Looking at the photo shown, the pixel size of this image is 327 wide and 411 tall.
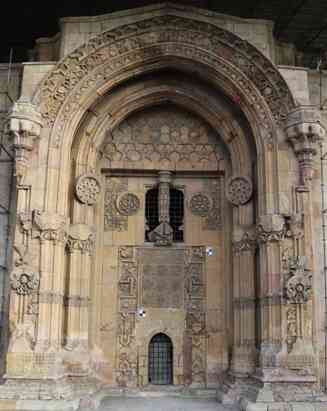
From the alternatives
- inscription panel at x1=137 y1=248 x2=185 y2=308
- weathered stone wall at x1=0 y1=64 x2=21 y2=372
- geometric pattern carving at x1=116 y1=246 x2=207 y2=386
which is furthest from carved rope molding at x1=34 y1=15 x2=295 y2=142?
inscription panel at x1=137 y1=248 x2=185 y2=308

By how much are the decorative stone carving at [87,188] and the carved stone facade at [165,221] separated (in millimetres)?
29

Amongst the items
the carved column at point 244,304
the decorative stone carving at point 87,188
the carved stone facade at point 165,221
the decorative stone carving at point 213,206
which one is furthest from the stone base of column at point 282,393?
the decorative stone carving at point 87,188

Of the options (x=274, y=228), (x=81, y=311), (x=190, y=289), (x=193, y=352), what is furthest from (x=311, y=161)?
(x=81, y=311)

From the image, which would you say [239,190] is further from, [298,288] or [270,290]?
[298,288]

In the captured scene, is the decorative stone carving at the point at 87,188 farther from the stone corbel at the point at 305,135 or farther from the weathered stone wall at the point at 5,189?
the stone corbel at the point at 305,135

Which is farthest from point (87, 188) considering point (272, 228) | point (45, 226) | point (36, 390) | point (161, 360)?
point (36, 390)

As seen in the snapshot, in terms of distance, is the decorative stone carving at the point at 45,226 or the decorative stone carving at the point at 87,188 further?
the decorative stone carving at the point at 87,188

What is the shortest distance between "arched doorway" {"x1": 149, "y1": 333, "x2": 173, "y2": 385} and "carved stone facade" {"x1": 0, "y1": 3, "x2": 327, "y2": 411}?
19 cm

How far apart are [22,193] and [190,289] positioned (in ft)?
17.5

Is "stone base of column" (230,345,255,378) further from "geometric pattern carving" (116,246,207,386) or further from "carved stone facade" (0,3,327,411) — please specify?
"geometric pattern carving" (116,246,207,386)

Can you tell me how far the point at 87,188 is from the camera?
50.0ft

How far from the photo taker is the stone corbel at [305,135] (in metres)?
14.0

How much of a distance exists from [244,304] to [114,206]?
4611 millimetres

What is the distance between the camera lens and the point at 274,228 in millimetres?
13984
